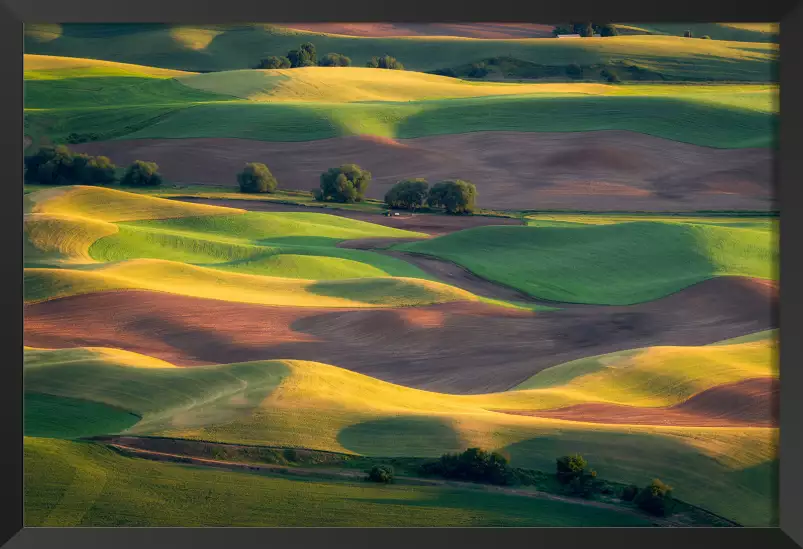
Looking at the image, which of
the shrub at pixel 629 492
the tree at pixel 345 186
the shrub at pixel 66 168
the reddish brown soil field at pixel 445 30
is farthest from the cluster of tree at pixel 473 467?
the shrub at pixel 66 168

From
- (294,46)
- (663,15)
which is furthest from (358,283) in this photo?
(663,15)

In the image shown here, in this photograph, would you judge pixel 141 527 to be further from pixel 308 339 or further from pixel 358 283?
pixel 358 283

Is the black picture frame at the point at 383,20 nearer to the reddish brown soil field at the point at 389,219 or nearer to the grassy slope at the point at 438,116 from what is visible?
the reddish brown soil field at the point at 389,219

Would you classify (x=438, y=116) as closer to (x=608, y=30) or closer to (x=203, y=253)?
(x=608, y=30)

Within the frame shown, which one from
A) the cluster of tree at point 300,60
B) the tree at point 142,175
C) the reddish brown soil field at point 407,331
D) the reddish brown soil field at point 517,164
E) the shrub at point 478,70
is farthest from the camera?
the shrub at point 478,70

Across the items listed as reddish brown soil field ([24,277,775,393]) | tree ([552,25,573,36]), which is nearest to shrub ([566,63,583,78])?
tree ([552,25,573,36])
